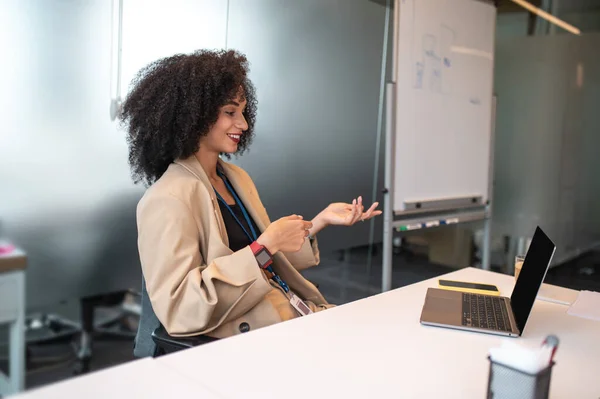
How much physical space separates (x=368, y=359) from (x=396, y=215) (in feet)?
7.16

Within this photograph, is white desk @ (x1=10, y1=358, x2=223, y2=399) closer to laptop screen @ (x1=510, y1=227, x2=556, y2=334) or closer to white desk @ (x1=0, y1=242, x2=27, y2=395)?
laptop screen @ (x1=510, y1=227, x2=556, y2=334)

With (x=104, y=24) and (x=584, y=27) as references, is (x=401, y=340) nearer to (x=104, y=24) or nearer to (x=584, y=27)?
(x=104, y=24)

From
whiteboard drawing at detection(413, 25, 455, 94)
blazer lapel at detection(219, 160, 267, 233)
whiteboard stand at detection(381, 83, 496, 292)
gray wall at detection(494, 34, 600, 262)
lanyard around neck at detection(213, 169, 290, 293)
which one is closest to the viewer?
lanyard around neck at detection(213, 169, 290, 293)

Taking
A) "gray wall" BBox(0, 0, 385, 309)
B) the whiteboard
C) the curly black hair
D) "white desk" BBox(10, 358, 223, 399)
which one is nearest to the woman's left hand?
the curly black hair

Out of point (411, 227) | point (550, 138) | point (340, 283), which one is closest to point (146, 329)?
point (340, 283)

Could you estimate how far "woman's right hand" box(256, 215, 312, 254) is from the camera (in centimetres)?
167

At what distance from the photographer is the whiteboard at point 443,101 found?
3.28m

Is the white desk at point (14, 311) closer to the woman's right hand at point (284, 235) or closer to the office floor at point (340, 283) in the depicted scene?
the office floor at point (340, 283)

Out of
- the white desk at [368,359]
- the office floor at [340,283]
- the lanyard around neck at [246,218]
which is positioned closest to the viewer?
the white desk at [368,359]

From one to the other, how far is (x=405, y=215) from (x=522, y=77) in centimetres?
220

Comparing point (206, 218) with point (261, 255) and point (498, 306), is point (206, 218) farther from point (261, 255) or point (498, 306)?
point (498, 306)

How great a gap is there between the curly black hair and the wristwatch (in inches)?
16.9

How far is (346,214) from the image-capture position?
203cm

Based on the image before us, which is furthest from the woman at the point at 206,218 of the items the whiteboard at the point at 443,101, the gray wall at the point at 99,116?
the whiteboard at the point at 443,101
